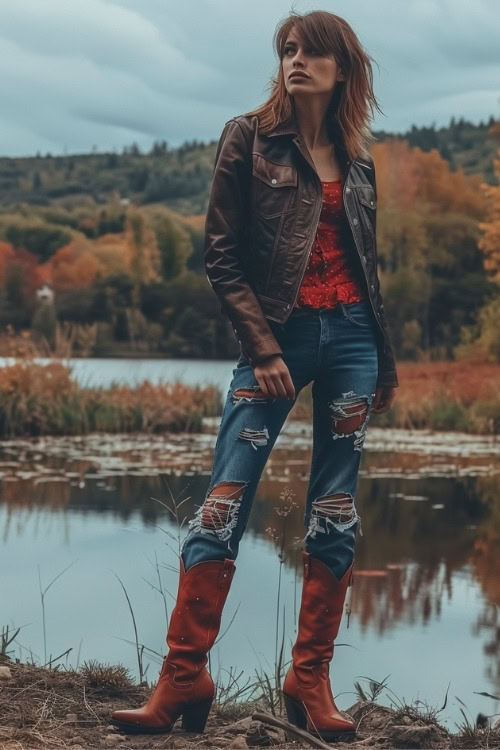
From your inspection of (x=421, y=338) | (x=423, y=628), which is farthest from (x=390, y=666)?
(x=421, y=338)

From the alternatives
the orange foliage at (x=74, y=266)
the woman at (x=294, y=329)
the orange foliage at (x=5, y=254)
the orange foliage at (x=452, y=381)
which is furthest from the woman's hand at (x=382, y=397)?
the orange foliage at (x=5, y=254)

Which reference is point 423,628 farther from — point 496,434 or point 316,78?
point 496,434

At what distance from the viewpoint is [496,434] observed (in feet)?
44.8

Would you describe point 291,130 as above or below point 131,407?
above

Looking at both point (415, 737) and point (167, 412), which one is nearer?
point (415, 737)

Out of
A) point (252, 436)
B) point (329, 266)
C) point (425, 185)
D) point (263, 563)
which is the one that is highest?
point (425, 185)

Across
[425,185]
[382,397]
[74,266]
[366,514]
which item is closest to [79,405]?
[366,514]

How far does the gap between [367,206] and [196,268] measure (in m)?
50.3

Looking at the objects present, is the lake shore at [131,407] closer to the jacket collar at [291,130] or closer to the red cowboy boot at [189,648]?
the jacket collar at [291,130]

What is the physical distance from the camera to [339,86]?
3080 mm

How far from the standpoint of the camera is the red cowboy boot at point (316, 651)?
3.05 meters

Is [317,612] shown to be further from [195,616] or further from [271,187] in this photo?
[271,187]

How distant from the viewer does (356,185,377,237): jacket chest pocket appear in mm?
3033

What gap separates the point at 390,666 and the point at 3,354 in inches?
339
